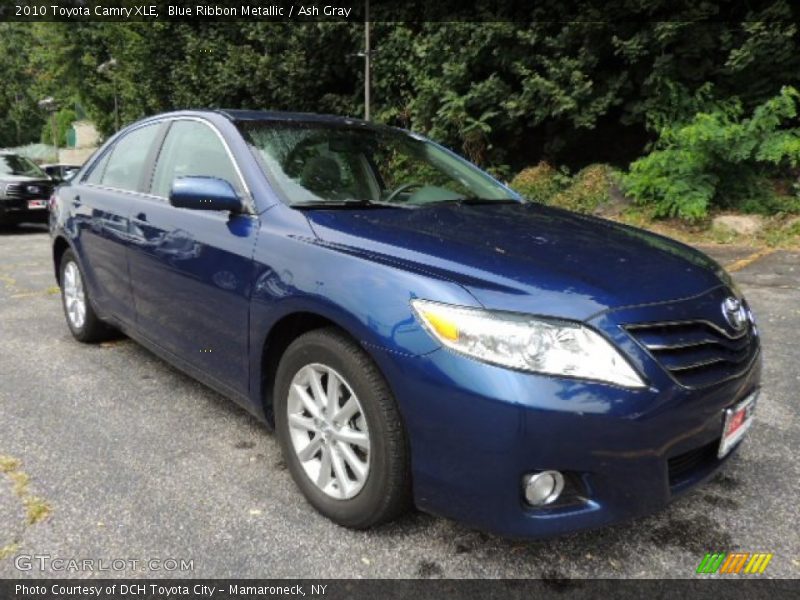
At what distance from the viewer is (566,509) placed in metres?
1.86

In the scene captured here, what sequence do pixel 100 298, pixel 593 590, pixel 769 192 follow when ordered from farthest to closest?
pixel 769 192, pixel 100 298, pixel 593 590

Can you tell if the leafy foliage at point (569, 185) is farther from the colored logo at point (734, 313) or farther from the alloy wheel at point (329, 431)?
the alloy wheel at point (329, 431)

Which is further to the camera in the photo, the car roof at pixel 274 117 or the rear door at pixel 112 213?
the rear door at pixel 112 213

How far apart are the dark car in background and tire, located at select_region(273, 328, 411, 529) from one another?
10.6 m

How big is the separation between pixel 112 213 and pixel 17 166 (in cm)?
1013

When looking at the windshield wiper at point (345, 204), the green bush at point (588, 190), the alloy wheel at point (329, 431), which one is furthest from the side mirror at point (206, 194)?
the green bush at point (588, 190)

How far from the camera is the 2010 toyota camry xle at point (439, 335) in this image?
70.6 inches

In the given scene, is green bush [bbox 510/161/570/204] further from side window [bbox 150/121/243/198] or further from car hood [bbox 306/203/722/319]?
car hood [bbox 306/203/722/319]

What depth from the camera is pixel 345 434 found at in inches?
86.0

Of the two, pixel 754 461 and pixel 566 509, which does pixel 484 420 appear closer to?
pixel 566 509

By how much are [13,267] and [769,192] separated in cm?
936

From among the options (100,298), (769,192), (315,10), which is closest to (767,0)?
(769,192)

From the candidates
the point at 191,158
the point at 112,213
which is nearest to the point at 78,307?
the point at 112,213

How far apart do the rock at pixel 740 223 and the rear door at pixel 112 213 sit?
280 inches
